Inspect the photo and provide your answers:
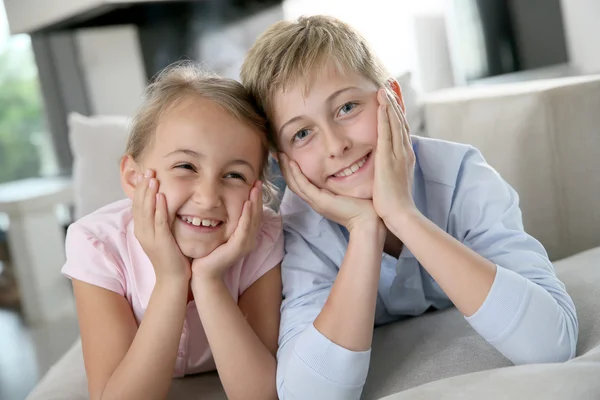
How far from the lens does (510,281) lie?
3.51 feet

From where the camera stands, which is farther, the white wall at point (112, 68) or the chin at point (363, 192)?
the white wall at point (112, 68)

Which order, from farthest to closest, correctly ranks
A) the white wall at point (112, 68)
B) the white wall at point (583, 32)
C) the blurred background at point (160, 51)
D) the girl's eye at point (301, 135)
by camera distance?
the white wall at point (112, 68) → the blurred background at point (160, 51) → the white wall at point (583, 32) → the girl's eye at point (301, 135)

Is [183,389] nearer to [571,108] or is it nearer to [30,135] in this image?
[571,108]

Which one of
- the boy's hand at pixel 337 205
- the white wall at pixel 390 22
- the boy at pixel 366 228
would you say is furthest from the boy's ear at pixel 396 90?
the white wall at pixel 390 22

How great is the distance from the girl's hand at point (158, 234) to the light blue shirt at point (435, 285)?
0.69 ft

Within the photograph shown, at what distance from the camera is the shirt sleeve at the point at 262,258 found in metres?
1.35

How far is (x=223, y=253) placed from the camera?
3.96ft

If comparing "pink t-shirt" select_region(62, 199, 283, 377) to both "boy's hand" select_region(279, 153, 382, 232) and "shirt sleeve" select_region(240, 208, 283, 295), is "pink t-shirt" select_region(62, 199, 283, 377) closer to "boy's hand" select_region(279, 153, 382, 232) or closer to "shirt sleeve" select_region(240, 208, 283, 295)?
"shirt sleeve" select_region(240, 208, 283, 295)

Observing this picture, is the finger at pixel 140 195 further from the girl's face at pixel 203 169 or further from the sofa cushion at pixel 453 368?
the sofa cushion at pixel 453 368

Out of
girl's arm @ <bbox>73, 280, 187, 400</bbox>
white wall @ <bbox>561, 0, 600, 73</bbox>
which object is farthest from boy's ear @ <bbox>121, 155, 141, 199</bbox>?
white wall @ <bbox>561, 0, 600, 73</bbox>

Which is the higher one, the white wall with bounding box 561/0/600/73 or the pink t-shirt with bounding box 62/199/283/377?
the white wall with bounding box 561/0/600/73

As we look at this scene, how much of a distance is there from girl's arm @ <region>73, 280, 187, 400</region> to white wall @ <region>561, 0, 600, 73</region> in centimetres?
209

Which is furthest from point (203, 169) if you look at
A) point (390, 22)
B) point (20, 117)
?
point (20, 117)

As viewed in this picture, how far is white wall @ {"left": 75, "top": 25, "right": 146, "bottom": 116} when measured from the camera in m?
3.58
